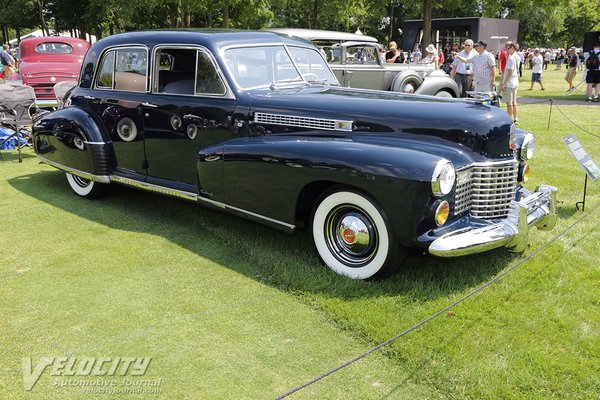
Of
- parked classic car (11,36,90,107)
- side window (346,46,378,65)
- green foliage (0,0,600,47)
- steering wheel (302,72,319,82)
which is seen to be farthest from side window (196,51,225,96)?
green foliage (0,0,600,47)

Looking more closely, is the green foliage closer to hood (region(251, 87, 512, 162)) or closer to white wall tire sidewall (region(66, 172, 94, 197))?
white wall tire sidewall (region(66, 172, 94, 197))

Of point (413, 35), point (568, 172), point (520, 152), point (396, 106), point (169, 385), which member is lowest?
point (169, 385)

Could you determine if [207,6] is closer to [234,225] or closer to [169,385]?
[234,225]

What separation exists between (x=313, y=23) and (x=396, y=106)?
30.1m

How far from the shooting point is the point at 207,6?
869 inches

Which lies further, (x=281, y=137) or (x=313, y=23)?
(x=313, y=23)

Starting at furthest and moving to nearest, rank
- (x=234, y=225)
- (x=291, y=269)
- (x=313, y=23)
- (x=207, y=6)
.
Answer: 1. (x=313, y=23)
2. (x=207, y=6)
3. (x=234, y=225)
4. (x=291, y=269)

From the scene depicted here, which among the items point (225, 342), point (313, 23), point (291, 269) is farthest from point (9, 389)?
point (313, 23)

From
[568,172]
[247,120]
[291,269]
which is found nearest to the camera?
[291,269]

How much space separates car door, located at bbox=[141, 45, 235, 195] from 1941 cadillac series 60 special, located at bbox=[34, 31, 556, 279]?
0.05 feet

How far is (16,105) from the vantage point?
26.8 ft

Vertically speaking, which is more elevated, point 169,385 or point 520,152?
point 520,152

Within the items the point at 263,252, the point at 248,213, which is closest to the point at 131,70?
the point at 248,213

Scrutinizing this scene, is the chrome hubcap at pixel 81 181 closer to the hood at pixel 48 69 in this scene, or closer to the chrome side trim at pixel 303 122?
the chrome side trim at pixel 303 122
